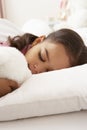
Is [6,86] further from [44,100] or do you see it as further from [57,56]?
[57,56]

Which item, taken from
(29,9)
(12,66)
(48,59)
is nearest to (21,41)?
(48,59)

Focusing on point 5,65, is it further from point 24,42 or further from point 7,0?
point 7,0

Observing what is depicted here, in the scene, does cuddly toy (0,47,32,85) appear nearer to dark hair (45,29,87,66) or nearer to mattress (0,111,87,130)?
mattress (0,111,87,130)

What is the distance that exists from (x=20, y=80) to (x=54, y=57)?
0.28 meters

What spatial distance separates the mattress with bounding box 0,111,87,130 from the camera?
0.61 m

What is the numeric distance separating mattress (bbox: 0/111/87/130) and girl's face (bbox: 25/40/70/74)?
34cm

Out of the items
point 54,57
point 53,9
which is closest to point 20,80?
point 54,57

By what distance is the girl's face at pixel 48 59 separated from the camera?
0.98m

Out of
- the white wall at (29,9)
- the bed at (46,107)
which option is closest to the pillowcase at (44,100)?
the bed at (46,107)

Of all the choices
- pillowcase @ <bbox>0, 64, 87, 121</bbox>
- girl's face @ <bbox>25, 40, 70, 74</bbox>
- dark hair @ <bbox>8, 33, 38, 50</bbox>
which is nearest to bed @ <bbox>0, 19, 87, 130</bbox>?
pillowcase @ <bbox>0, 64, 87, 121</bbox>

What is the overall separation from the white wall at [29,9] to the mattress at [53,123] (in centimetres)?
226

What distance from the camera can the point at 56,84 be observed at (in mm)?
706

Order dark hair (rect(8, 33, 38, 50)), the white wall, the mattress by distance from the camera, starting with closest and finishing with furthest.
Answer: the mattress, dark hair (rect(8, 33, 38, 50)), the white wall

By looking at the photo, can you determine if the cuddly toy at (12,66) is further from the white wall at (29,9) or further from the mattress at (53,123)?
the white wall at (29,9)
